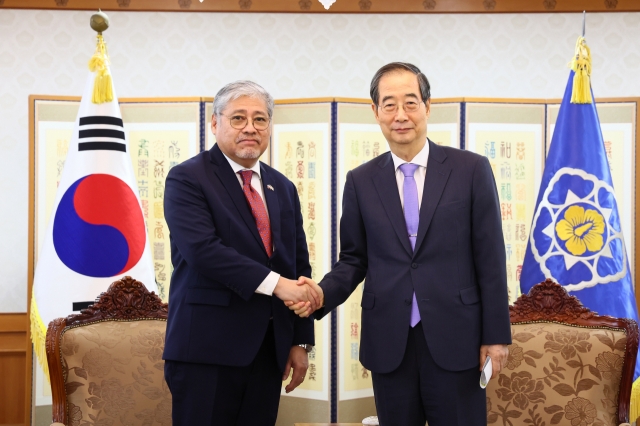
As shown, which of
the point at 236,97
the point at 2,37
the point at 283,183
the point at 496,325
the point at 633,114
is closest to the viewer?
the point at 496,325

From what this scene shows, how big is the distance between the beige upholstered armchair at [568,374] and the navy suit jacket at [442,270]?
0.69 m

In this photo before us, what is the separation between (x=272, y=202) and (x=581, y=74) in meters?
2.02

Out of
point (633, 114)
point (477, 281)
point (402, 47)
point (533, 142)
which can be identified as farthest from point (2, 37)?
point (633, 114)

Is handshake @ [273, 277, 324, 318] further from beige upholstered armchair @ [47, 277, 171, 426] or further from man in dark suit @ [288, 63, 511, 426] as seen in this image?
beige upholstered armchair @ [47, 277, 171, 426]

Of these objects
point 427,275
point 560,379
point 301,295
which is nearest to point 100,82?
point 301,295

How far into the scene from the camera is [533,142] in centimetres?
381

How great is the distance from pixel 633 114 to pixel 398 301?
8.60ft

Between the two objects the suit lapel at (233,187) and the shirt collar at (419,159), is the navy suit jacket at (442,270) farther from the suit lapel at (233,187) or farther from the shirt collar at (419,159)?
the suit lapel at (233,187)

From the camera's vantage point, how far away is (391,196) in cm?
197

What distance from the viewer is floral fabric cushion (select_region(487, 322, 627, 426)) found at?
2.40 m

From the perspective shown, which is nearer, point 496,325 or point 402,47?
point 496,325

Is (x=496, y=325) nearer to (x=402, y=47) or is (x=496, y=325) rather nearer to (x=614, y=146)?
(x=614, y=146)

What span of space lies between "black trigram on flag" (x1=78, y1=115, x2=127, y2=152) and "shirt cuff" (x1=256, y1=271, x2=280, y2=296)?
160 cm

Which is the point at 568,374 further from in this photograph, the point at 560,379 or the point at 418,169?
the point at 418,169
